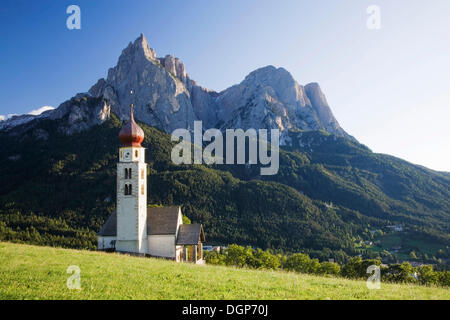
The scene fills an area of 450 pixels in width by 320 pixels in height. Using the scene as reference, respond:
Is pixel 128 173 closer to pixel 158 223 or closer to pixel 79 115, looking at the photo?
pixel 158 223

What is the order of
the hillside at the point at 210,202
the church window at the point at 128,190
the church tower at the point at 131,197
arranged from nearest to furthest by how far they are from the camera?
the church tower at the point at 131,197 < the church window at the point at 128,190 < the hillside at the point at 210,202

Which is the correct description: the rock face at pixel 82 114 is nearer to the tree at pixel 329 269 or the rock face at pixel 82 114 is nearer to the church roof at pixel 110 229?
the tree at pixel 329 269

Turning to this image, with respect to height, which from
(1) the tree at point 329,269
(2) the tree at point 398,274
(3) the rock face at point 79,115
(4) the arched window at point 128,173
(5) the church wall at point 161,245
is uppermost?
(3) the rock face at point 79,115

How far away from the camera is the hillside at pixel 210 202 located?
120m

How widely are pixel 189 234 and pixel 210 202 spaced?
102974 millimetres

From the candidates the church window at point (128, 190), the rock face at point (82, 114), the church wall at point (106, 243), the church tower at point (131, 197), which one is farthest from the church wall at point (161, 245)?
the rock face at point (82, 114)

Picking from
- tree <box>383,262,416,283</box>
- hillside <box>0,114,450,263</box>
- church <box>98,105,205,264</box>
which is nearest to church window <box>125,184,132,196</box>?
church <box>98,105,205,264</box>

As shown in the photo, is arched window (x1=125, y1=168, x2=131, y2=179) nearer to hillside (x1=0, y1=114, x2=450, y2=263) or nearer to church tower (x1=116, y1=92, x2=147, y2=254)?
church tower (x1=116, y1=92, x2=147, y2=254)

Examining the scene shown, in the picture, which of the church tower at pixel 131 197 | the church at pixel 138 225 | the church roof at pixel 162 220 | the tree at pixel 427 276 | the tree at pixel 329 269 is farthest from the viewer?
the tree at pixel 329 269

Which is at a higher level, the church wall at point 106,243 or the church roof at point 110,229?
the church roof at point 110,229

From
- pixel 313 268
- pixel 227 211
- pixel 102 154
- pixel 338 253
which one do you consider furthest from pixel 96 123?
pixel 313 268

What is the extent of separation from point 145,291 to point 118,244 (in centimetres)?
2852

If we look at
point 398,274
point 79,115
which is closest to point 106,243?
point 398,274

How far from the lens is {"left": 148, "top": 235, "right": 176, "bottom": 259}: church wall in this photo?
41469 millimetres
